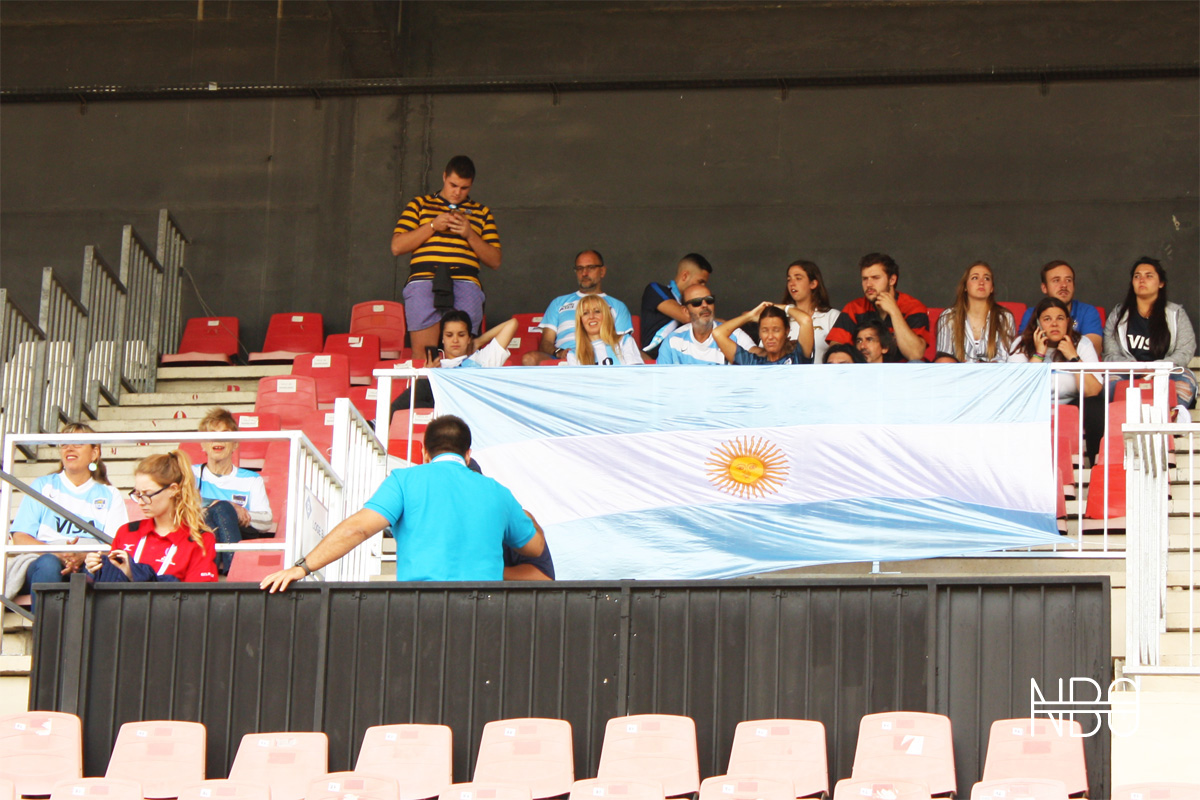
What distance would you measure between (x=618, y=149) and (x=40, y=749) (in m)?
7.84

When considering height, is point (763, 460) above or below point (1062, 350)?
below

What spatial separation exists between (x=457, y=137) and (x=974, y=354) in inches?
205

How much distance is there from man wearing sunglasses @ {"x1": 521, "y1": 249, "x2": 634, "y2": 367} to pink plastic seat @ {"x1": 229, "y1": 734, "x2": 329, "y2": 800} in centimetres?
446

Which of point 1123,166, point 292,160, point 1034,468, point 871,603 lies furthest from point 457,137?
point 871,603

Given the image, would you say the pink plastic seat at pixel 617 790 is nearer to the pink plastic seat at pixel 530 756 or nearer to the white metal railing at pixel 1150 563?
the pink plastic seat at pixel 530 756

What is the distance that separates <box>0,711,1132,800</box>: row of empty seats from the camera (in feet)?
17.7

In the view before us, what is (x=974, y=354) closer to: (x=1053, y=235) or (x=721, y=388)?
(x=721, y=388)

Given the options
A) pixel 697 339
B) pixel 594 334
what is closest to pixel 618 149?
pixel 697 339

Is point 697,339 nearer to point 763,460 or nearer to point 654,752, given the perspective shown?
point 763,460

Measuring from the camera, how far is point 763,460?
24.3ft

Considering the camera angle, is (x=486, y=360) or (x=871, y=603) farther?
(x=486, y=360)

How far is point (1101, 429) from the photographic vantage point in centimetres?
840

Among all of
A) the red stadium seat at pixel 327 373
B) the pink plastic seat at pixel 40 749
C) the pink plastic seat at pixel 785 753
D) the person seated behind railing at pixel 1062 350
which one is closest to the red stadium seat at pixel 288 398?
the red stadium seat at pixel 327 373

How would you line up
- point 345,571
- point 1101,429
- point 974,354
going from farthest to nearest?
point 974,354
point 1101,429
point 345,571
